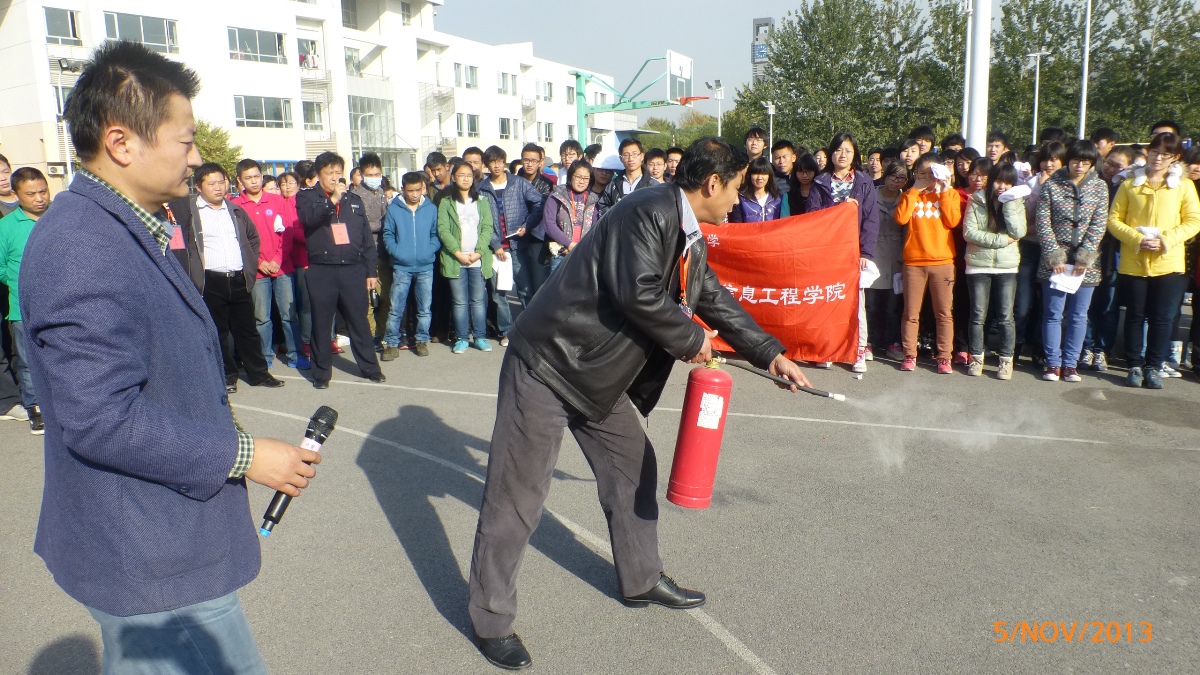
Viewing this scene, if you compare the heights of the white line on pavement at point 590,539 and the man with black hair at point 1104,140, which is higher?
the man with black hair at point 1104,140

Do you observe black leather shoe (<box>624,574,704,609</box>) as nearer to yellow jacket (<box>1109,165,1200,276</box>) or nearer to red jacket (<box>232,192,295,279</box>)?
yellow jacket (<box>1109,165,1200,276</box>)

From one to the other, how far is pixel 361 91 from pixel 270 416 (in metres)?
47.9

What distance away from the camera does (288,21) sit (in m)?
45.6

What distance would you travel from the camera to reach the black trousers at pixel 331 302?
8289mm

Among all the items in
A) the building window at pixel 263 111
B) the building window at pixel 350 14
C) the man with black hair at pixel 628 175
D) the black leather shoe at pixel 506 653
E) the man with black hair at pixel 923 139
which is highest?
the building window at pixel 350 14

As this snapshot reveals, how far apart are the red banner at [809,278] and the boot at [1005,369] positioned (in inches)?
52.3

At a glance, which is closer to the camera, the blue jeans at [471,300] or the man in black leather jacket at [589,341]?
the man in black leather jacket at [589,341]

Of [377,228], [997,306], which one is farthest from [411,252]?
[997,306]

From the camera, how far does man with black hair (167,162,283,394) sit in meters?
7.99

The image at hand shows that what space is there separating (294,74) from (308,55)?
277cm

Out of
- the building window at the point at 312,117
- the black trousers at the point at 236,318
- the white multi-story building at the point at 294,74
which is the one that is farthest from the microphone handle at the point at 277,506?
the building window at the point at 312,117

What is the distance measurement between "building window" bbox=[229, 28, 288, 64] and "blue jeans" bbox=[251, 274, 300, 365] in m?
39.1
